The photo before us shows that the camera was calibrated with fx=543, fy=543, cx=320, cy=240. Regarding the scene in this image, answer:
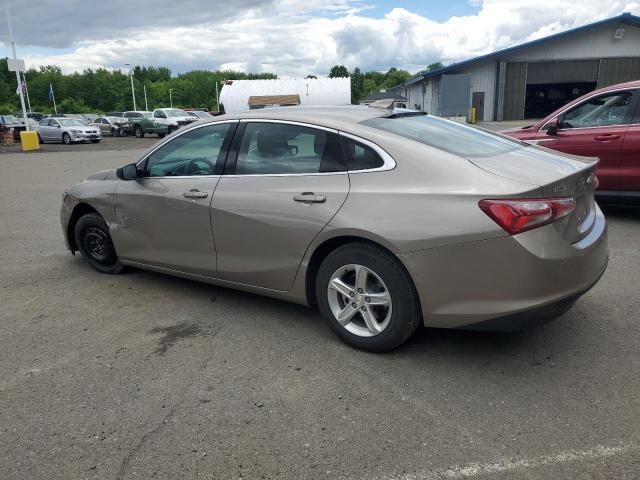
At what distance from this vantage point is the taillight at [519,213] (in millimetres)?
2955

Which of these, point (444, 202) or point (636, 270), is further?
point (636, 270)

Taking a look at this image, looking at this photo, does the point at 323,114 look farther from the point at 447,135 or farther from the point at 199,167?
the point at 199,167

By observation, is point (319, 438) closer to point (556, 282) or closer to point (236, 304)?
point (556, 282)

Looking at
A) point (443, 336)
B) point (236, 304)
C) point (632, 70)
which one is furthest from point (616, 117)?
point (632, 70)

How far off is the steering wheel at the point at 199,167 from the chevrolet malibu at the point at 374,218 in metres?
0.01

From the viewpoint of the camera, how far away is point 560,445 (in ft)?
8.50

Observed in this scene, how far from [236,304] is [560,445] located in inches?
108

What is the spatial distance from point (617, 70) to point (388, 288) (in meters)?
38.3

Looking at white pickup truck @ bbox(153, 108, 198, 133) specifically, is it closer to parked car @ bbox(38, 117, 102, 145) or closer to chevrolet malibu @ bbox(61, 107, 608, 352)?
parked car @ bbox(38, 117, 102, 145)

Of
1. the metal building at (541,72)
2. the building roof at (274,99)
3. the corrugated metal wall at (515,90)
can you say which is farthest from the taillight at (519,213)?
the corrugated metal wall at (515,90)

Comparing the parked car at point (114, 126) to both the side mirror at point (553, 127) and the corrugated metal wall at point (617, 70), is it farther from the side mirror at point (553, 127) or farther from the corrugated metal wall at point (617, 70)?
the side mirror at point (553, 127)

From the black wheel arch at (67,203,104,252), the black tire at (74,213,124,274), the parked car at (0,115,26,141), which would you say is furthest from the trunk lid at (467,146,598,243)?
the parked car at (0,115,26,141)

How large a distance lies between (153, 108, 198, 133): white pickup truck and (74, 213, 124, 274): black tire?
29.4 m

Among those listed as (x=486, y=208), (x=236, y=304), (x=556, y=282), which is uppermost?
(x=486, y=208)
